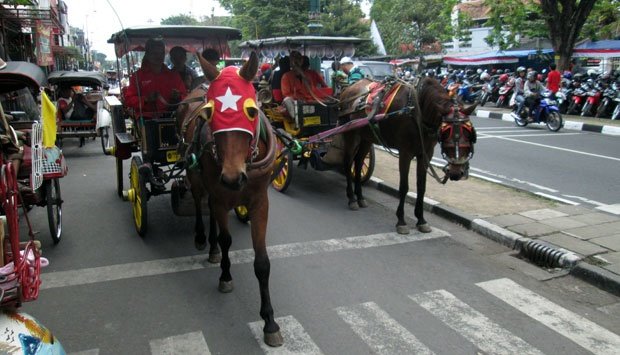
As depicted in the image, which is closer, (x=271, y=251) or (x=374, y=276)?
(x=374, y=276)

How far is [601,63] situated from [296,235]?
2580 centimetres

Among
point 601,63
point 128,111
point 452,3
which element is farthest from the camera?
point 601,63

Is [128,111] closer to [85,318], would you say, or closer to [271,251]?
[271,251]

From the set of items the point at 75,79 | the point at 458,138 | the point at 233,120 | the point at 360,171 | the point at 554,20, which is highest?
the point at 554,20

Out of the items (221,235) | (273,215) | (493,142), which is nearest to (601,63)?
(493,142)

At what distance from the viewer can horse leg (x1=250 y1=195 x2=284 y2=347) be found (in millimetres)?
3625

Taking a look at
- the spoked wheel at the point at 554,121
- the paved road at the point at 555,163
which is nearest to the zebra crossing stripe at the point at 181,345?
the paved road at the point at 555,163

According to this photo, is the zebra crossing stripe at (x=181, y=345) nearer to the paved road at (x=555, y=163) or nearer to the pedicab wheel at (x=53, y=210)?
the pedicab wheel at (x=53, y=210)

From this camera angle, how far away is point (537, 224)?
5984mm

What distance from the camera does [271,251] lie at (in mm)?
5457

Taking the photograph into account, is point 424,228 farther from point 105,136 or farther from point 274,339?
point 105,136

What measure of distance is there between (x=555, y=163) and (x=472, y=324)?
7090 millimetres

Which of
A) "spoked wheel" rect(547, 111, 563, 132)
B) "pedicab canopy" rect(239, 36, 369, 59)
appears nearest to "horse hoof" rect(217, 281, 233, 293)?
"pedicab canopy" rect(239, 36, 369, 59)

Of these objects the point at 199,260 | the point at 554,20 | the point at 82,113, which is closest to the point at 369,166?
the point at 199,260
